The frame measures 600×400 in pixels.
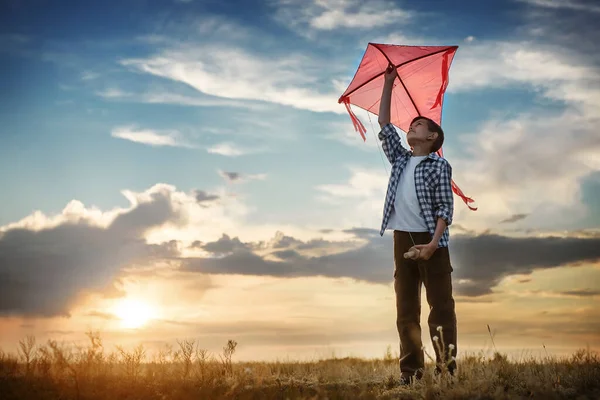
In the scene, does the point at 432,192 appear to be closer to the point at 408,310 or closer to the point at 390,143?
the point at 390,143

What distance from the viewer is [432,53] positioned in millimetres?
8219

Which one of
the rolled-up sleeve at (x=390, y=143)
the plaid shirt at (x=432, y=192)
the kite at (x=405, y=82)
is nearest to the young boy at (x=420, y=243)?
the plaid shirt at (x=432, y=192)

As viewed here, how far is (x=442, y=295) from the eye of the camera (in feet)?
21.5

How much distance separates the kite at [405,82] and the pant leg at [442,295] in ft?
6.15

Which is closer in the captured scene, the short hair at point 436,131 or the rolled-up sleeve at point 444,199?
the rolled-up sleeve at point 444,199

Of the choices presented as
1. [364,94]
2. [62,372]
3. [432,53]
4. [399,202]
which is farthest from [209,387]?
[432,53]

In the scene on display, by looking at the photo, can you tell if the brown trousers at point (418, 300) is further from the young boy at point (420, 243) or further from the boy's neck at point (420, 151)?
the boy's neck at point (420, 151)

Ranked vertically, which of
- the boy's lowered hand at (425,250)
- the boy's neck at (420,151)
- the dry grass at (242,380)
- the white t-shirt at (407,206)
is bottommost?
the dry grass at (242,380)

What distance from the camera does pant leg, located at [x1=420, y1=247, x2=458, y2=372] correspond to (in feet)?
21.5

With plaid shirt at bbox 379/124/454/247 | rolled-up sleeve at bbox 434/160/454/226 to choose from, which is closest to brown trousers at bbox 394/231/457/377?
plaid shirt at bbox 379/124/454/247

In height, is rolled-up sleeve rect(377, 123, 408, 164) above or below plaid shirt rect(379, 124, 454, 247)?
above

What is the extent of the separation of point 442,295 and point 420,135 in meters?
1.81

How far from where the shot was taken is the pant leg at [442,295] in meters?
6.55

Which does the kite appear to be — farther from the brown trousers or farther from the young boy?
the brown trousers
